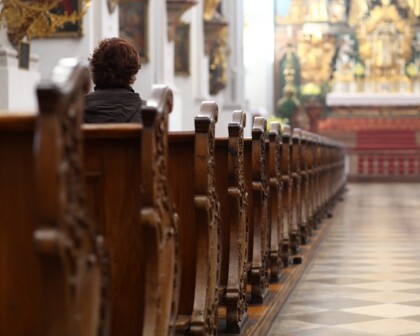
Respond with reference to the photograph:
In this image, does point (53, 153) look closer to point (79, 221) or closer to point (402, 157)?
point (79, 221)

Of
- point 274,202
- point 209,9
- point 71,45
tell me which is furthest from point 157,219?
point 209,9

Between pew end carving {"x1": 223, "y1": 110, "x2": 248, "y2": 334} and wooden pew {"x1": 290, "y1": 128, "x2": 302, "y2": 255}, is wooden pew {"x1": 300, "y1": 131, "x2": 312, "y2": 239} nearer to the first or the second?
wooden pew {"x1": 290, "y1": 128, "x2": 302, "y2": 255}

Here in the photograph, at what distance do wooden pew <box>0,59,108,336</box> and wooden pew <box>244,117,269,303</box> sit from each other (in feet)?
9.74

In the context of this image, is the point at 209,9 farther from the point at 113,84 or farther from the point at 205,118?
the point at 205,118

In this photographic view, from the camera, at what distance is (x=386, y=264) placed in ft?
25.7

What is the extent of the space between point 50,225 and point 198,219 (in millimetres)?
1824

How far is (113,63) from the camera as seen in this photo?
4445 mm

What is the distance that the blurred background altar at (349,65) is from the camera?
2608 centimetres

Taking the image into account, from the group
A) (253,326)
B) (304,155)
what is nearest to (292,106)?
(304,155)

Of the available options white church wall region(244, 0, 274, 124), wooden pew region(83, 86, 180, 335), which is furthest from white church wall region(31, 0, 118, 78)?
white church wall region(244, 0, 274, 124)

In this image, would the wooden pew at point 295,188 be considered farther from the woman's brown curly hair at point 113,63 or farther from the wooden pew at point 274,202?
the woman's brown curly hair at point 113,63

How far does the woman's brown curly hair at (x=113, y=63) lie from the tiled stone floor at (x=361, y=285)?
149 centimetres

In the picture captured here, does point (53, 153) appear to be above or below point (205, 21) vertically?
below

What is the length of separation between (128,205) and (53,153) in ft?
3.70
